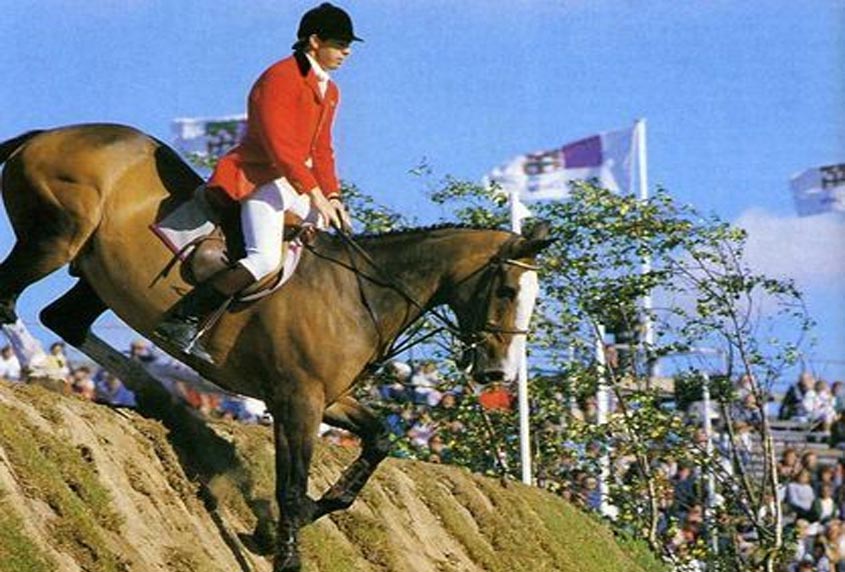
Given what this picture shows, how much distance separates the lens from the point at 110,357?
38.2ft

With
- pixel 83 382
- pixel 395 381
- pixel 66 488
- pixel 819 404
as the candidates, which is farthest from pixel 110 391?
pixel 819 404

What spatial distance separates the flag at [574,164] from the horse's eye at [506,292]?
1417 cm

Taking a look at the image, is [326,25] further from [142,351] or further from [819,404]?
[819,404]

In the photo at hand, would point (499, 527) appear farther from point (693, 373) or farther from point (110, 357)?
point (693, 373)

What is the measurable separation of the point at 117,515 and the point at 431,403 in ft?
29.6

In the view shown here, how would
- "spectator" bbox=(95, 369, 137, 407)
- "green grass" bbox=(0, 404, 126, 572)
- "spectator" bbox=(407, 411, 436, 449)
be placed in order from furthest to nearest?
"spectator" bbox=(407, 411, 436, 449) < "spectator" bbox=(95, 369, 137, 407) < "green grass" bbox=(0, 404, 126, 572)

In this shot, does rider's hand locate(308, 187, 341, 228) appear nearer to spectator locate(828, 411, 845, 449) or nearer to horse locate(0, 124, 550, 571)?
horse locate(0, 124, 550, 571)

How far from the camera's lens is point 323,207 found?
11.1 meters

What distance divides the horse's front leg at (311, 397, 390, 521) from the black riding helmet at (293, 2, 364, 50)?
2.02 meters

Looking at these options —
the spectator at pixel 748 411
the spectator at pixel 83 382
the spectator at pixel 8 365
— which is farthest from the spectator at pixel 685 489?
the spectator at pixel 8 365

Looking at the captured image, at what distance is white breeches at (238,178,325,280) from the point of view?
10.8m

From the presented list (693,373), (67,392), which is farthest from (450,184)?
(67,392)

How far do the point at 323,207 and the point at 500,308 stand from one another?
112cm

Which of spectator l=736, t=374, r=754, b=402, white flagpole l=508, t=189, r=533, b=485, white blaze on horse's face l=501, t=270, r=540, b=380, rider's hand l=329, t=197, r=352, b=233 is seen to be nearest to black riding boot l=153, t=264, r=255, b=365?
rider's hand l=329, t=197, r=352, b=233
